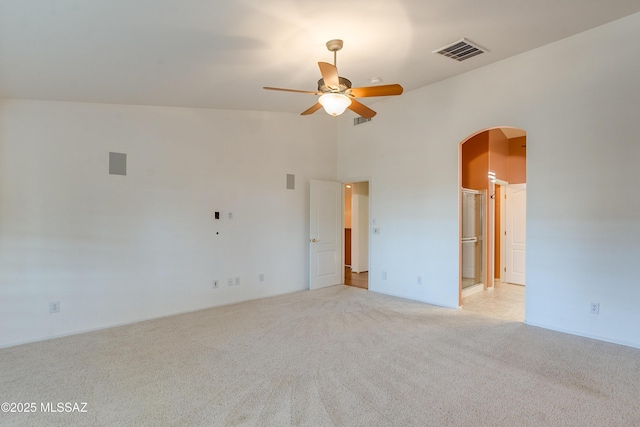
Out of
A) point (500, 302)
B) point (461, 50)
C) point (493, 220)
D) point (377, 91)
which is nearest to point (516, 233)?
point (493, 220)

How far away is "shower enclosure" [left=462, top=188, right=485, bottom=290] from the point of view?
5594 millimetres

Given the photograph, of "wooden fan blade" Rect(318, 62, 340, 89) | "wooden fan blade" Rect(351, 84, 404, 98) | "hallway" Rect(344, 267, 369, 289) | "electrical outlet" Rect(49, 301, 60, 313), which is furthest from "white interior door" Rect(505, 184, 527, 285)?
"electrical outlet" Rect(49, 301, 60, 313)

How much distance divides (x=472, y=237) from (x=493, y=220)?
638 millimetres

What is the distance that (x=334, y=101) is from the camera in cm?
288

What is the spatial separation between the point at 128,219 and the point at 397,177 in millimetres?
4016

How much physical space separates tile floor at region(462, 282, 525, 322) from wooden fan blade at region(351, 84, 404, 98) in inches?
131

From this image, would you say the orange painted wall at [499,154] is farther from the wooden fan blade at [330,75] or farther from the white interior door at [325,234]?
the wooden fan blade at [330,75]

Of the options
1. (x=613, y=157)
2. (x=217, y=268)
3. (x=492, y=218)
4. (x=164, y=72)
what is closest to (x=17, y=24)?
(x=164, y=72)

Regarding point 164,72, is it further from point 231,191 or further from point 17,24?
point 231,191

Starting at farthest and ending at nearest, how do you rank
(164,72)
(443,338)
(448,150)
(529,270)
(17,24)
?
(448,150)
(529,270)
(443,338)
(164,72)
(17,24)

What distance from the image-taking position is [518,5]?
279 cm

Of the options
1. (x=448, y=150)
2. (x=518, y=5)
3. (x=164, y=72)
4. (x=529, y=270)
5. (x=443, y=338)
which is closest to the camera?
(x=518, y=5)

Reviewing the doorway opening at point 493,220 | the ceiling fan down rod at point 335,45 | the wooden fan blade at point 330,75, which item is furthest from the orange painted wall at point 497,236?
the wooden fan blade at point 330,75

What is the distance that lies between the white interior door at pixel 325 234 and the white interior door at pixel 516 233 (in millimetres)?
3441
